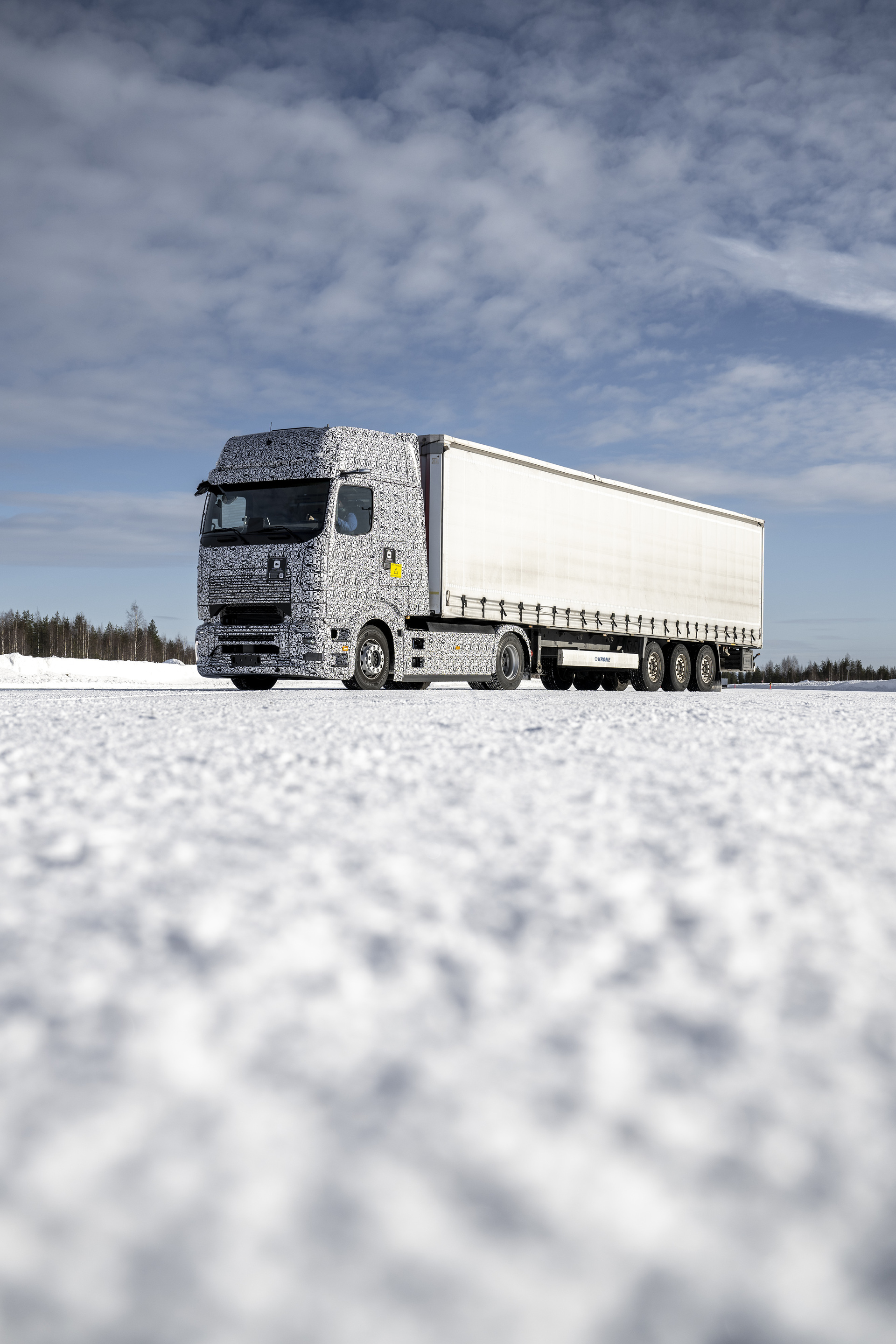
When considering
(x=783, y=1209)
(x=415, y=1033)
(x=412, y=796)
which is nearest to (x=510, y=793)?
(x=412, y=796)

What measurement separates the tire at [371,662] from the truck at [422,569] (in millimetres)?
23

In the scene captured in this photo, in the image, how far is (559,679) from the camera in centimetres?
1792

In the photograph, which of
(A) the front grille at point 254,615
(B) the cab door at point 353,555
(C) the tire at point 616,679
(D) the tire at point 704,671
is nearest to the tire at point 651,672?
(C) the tire at point 616,679

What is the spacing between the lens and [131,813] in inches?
116

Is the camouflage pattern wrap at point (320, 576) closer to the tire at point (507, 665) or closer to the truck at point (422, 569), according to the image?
the truck at point (422, 569)

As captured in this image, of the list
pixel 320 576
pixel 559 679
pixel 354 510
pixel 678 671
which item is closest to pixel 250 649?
pixel 320 576

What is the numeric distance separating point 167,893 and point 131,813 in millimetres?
798

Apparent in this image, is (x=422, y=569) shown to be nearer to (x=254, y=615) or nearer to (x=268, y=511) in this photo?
(x=268, y=511)

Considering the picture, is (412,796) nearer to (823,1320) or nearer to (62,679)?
(823,1320)

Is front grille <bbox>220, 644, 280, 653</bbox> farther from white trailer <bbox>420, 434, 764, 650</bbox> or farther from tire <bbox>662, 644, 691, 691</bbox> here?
tire <bbox>662, 644, 691, 691</bbox>

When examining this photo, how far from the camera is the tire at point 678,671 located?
2009 cm

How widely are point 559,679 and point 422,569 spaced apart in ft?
15.2

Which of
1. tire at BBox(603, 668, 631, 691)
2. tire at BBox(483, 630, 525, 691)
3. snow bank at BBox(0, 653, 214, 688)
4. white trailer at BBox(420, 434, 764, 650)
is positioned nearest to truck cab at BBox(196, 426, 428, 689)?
white trailer at BBox(420, 434, 764, 650)

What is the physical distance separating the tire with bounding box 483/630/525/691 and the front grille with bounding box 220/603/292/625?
3.93 m
